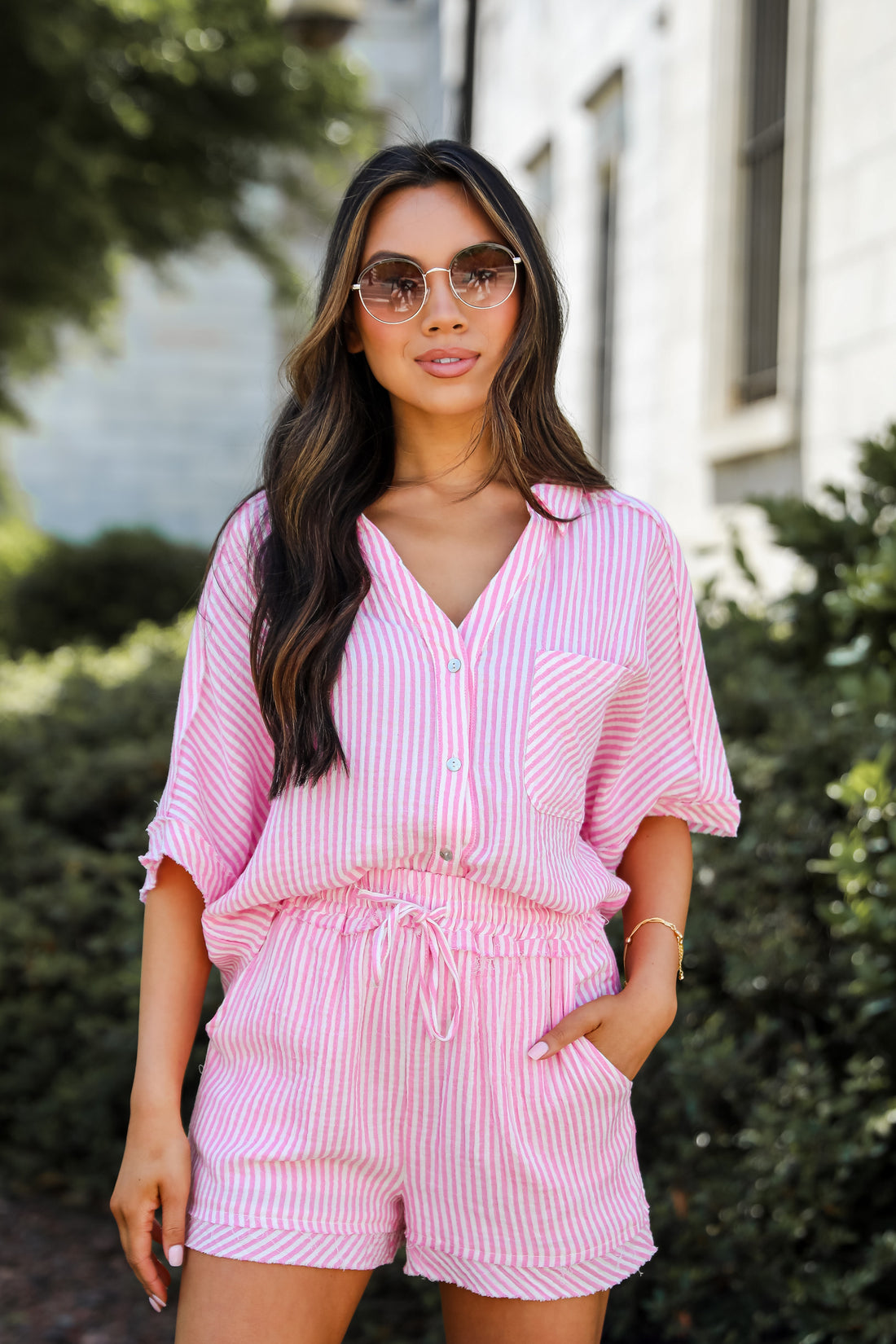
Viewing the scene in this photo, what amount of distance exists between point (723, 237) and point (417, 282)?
6260mm

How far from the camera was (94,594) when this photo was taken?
1295 cm

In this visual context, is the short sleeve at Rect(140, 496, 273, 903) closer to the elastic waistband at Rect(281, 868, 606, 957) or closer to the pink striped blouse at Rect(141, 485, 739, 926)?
the pink striped blouse at Rect(141, 485, 739, 926)

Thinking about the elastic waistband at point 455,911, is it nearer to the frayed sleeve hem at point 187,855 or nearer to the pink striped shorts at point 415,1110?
the pink striped shorts at point 415,1110

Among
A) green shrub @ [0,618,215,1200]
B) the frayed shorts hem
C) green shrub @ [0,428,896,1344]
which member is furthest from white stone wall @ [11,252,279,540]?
the frayed shorts hem

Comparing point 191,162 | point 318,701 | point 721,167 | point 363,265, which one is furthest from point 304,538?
point 191,162

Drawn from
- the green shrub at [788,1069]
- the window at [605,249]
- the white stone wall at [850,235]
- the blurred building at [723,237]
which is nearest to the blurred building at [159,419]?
the blurred building at [723,237]

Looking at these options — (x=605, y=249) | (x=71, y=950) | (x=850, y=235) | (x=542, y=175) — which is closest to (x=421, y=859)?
(x=71, y=950)

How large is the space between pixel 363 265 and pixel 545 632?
24.2 inches

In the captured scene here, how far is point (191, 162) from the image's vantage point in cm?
1209

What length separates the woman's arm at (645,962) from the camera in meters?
1.91

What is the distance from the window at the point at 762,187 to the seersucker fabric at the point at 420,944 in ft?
19.1

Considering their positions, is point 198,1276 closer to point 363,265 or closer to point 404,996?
point 404,996

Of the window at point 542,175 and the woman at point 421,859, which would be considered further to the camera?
the window at point 542,175

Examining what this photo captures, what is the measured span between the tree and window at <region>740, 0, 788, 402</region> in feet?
16.6
